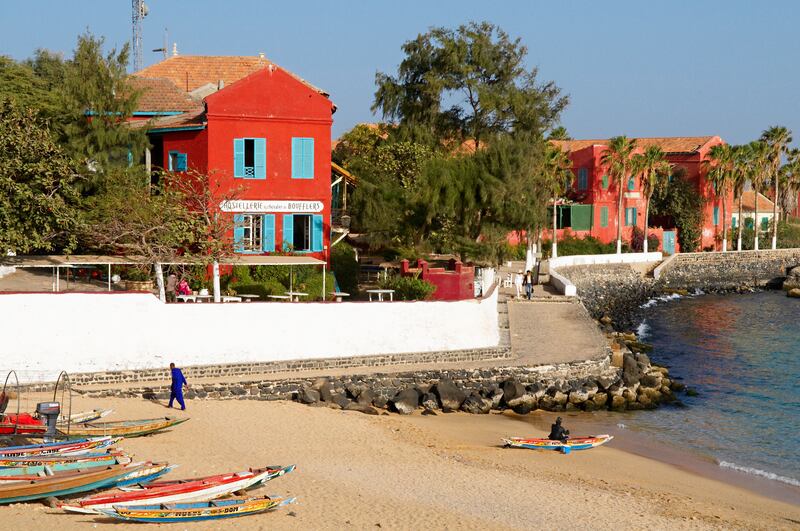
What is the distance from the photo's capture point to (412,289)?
35.5m

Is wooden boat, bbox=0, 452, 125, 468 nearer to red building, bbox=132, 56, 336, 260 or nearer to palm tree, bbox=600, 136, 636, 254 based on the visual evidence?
red building, bbox=132, 56, 336, 260

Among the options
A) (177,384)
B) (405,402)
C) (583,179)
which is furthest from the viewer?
(583,179)

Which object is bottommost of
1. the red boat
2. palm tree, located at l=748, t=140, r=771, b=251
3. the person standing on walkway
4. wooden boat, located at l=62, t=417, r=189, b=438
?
wooden boat, located at l=62, t=417, r=189, b=438

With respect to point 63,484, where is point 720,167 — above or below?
above

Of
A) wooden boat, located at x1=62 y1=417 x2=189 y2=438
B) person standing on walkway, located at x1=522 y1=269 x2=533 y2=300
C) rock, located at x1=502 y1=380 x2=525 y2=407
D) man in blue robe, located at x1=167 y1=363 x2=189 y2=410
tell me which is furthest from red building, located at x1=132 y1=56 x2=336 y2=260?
wooden boat, located at x1=62 y1=417 x2=189 y2=438

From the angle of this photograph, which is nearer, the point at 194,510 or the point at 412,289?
the point at 194,510

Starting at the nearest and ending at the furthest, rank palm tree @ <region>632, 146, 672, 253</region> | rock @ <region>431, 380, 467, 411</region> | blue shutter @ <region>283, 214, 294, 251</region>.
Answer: rock @ <region>431, 380, 467, 411</region>, blue shutter @ <region>283, 214, 294, 251</region>, palm tree @ <region>632, 146, 672, 253</region>

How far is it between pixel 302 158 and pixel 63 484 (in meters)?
23.0

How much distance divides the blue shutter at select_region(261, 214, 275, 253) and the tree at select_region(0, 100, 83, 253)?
7.21 meters

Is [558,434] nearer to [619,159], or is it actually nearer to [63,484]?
[63,484]

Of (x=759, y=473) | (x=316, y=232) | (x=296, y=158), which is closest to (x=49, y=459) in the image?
(x=759, y=473)

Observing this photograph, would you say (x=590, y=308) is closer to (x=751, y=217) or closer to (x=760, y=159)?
(x=760, y=159)

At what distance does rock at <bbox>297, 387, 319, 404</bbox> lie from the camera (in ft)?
90.0

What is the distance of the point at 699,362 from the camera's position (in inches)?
1708
